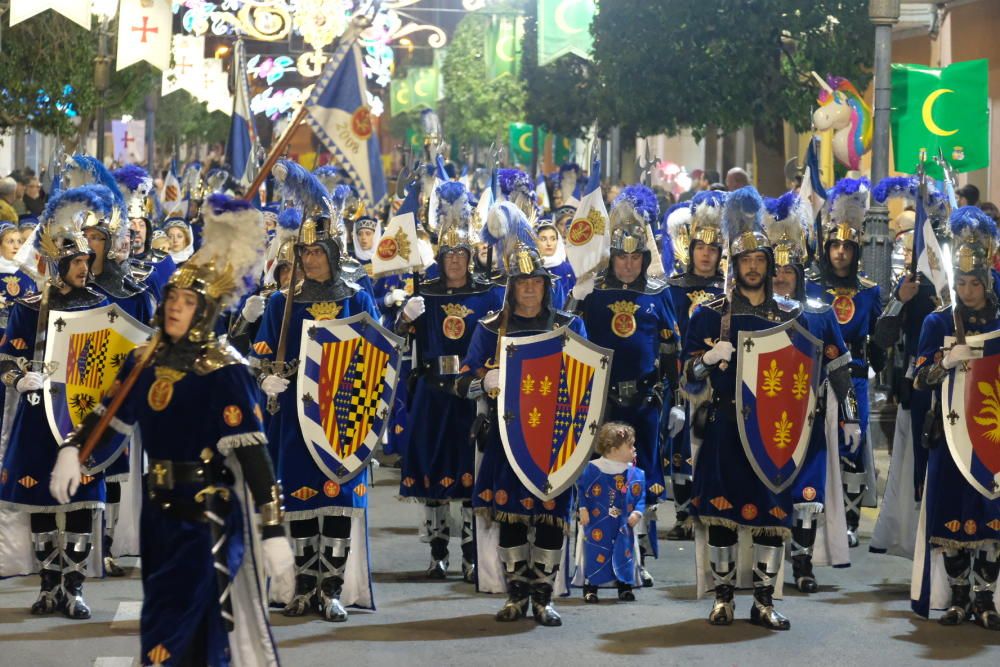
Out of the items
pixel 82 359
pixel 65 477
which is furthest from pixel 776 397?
pixel 65 477

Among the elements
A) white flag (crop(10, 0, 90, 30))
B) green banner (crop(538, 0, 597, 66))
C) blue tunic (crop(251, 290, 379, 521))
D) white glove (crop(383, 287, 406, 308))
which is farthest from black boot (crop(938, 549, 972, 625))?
green banner (crop(538, 0, 597, 66))

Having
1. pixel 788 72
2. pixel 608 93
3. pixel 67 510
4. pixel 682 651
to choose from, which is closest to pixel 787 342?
pixel 682 651

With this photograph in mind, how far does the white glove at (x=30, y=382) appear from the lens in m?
9.30

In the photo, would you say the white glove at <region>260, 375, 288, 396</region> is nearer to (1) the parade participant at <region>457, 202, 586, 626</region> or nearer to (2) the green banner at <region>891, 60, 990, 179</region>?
(1) the parade participant at <region>457, 202, 586, 626</region>

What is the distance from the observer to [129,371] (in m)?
6.72

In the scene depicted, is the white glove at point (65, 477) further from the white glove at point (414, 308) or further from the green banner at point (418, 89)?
the green banner at point (418, 89)

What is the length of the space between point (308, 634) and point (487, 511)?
123 cm

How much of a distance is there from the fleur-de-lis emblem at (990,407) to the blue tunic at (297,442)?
3.15 m

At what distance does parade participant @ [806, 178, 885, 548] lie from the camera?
1151cm

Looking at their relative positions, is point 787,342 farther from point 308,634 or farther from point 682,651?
point 308,634

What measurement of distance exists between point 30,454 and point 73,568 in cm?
64

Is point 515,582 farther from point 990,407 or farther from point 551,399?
point 990,407

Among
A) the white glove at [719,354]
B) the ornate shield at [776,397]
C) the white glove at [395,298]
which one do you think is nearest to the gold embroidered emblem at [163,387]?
the white glove at [719,354]

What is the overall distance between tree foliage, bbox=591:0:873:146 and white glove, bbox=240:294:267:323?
1162cm
